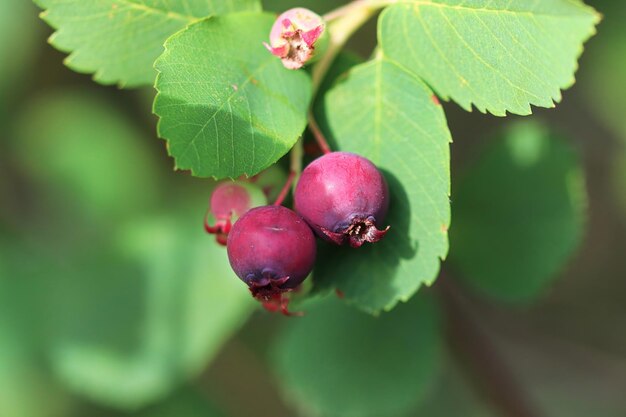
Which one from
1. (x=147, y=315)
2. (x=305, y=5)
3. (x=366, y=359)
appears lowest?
(x=366, y=359)

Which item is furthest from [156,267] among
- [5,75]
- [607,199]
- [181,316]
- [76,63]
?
[607,199]

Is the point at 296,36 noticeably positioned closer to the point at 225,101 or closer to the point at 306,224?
the point at 225,101

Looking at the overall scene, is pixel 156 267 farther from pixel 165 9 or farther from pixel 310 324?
pixel 165 9

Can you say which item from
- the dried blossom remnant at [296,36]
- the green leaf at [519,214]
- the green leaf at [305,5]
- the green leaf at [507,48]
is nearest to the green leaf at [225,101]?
the dried blossom remnant at [296,36]

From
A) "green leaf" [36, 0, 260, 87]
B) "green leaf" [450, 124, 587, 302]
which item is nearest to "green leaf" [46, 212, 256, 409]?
"green leaf" [450, 124, 587, 302]

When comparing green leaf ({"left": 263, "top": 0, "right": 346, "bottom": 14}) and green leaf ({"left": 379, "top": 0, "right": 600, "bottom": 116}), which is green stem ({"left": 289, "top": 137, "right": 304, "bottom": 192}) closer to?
green leaf ({"left": 379, "top": 0, "right": 600, "bottom": 116})

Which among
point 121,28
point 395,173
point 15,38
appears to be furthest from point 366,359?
point 15,38
